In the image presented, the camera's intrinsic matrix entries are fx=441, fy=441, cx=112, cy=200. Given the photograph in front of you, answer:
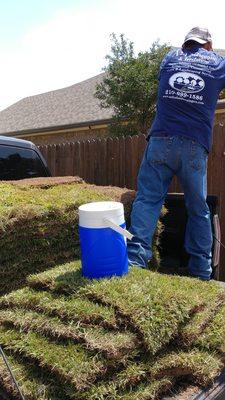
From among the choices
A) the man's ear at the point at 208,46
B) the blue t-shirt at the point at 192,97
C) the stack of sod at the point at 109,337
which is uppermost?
the man's ear at the point at 208,46

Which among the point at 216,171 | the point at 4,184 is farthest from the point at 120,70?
the point at 4,184

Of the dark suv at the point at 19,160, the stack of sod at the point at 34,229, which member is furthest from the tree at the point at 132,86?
the stack of sod at the point at 34,229

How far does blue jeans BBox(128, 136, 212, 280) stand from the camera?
329 cm

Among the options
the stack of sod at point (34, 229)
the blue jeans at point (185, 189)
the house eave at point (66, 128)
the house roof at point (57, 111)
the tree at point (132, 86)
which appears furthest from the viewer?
the house roof at point (57, 111)

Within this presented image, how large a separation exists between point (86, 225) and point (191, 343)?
815 mm

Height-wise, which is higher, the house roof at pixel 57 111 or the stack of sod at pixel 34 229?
the house roof at pixel 57 111

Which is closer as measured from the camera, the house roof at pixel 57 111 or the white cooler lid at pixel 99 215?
the white cooler lid at pixel 99 215

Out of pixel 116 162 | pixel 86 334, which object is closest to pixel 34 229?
pixel 86 334

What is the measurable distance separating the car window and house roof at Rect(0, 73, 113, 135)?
11785 millimetres

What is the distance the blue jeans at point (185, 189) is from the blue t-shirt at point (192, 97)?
94mm

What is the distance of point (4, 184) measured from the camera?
3.49m

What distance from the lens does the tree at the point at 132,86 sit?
14.3 metres

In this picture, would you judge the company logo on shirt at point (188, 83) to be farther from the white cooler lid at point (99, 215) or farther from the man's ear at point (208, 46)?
the white cooler lid at point (99, 215)

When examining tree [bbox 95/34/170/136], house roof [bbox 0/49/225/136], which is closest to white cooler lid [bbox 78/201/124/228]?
tree [bbox 95/34/170/136]
